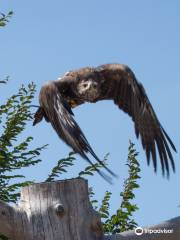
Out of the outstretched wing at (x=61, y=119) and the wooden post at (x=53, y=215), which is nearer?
the wooden post at (x=53, y=215)

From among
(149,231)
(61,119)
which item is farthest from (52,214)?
→ (61,119)

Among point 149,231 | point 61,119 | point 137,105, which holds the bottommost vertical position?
point 149,231

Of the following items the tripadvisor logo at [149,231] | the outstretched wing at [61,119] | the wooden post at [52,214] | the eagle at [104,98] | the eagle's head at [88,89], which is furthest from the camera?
the eagle's head at [88,89]

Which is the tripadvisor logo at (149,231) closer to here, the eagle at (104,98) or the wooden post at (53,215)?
the wooden post at (53,215)

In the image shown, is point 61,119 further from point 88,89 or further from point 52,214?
point 88,89

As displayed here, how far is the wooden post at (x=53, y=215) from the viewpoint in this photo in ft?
14.5

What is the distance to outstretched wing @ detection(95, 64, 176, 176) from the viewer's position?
21.6 ft

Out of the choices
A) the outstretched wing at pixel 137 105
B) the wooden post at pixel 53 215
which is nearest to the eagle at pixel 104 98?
the outstretched wing at pixel 137 105

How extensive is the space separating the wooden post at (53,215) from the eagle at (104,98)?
0.88 meters

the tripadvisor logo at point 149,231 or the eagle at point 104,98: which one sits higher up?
the eagle at point 104,98

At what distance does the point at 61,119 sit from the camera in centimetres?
572

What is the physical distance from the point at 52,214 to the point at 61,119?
1.36 m

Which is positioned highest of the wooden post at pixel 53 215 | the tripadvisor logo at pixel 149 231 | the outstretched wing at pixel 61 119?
the outstretched wing at pixel 61 119

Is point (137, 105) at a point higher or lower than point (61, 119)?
higher
